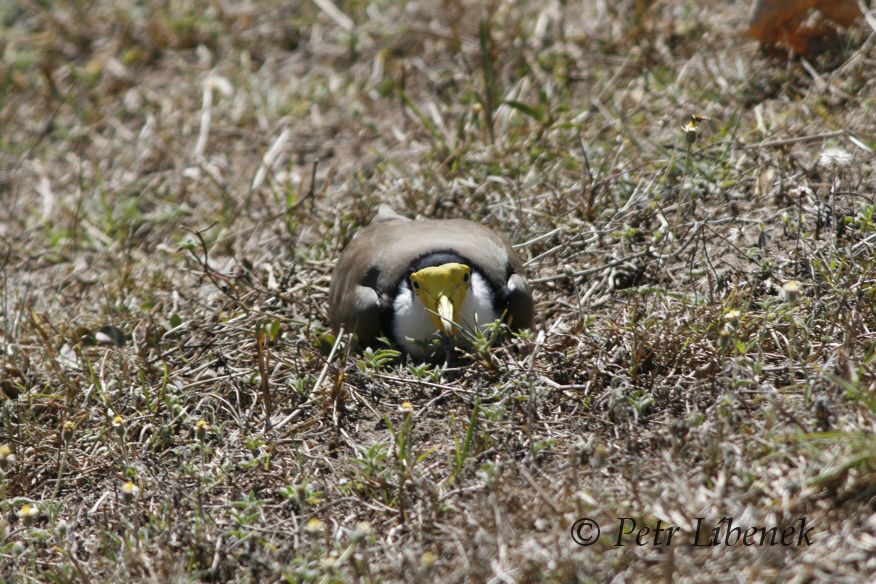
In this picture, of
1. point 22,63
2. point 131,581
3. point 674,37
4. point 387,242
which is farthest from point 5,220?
point 674,37

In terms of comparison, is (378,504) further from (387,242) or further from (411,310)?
(387,242)

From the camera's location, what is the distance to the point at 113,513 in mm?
3480

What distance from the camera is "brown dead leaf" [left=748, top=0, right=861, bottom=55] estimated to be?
5246mm

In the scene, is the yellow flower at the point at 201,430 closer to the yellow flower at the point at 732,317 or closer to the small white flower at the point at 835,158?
the yellow flower at the point at 732,317

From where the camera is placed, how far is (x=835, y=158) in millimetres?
4293

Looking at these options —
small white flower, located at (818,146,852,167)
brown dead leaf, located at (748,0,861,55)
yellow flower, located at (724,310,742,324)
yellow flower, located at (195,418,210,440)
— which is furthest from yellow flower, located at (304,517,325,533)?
brown dead leaf, located at (748,0,861,55)

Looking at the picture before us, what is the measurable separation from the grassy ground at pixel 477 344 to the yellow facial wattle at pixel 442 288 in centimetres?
23

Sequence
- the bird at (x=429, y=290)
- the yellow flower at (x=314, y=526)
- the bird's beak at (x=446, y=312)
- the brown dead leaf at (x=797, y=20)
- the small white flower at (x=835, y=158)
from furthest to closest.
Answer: the brown dead leaf at (x=797, y=20) < the small white flower at (x=835, y=158) < the bird at (x=429, y=290) < the bird's beak at (x=446, y=312) < the yellow flower at (x=314, y=526)

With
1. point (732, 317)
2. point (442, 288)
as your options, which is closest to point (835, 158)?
point (732, 317)

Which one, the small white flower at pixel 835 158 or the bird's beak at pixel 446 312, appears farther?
the small white flower at pixel 835 158

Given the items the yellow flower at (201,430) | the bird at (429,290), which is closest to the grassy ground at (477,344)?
the yellow flower at (201,430)

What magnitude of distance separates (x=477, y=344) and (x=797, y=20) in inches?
106

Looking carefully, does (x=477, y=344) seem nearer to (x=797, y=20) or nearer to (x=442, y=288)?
(x=442, y=288)

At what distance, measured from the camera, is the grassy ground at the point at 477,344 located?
3.09 metres
